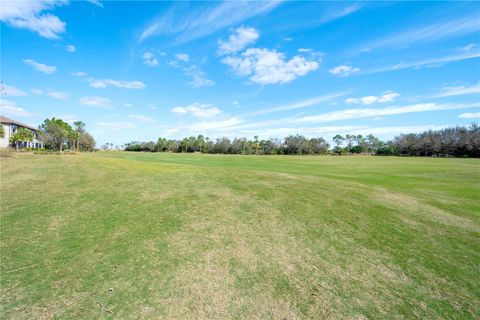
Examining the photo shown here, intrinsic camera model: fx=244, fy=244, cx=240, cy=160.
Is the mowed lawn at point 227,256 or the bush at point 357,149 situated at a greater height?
the bush at point 357,149

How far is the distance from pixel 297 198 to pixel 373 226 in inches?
142

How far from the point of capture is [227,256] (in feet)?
21.2

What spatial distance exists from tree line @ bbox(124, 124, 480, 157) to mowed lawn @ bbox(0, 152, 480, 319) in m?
120

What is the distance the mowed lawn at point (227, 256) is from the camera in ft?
15.6

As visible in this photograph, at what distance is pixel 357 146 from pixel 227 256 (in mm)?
165519

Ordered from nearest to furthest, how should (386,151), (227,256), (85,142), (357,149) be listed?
(227,256) < (85,142) < (386,151) < (357,149)

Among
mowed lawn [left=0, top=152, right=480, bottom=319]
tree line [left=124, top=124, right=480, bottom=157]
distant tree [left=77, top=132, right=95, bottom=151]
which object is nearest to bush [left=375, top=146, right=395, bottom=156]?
tree line [left=124, top=124, right=480, bottom=157]

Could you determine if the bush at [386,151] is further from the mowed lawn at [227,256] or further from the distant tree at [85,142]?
the distant tree at [85,142]

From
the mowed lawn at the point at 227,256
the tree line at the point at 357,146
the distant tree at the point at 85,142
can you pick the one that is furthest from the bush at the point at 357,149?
the mowed lawn at the point at 227,256

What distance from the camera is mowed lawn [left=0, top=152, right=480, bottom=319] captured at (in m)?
4.76

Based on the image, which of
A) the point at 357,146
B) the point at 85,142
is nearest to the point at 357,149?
the point at 357,146

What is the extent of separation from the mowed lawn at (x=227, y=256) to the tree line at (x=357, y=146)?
11973 cm

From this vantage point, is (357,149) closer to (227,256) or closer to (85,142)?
(85,142)

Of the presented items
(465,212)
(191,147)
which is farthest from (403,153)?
(465,212)
